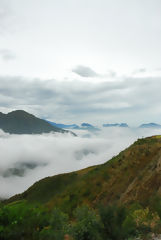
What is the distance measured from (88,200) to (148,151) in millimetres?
14536

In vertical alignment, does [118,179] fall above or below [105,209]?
below

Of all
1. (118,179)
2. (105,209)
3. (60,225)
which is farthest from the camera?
(118,179)

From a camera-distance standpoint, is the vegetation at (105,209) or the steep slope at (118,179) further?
the steep slope at (118,179)

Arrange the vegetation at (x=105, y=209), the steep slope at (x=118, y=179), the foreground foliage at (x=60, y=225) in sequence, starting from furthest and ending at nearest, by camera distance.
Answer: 1. the steep slope at (x=118, y=179)
2. the vegetation at (x=105, y=209)
3. the foreground foliage at (x=60, y=225)

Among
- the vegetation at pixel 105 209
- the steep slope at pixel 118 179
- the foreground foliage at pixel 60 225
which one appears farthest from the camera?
the steep slope at pixel 118 179

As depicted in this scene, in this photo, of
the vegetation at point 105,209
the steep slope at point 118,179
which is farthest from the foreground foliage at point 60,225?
the steep slope at point 118,179

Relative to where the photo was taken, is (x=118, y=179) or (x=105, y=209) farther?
(x=118, y=179)

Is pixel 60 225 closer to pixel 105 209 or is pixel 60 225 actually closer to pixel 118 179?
pixel 105 209

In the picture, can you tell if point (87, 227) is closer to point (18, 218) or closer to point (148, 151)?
point (18, 218)

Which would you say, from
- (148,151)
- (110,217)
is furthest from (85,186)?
(110,217)

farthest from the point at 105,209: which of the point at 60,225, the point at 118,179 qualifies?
the point at 118,179

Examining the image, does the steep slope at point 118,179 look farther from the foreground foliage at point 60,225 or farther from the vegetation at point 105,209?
the foreground foliage at point 60,225

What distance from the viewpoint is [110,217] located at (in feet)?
31.2

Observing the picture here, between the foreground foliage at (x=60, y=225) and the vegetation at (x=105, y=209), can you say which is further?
the vegetation at (x=105, y=209)
